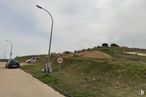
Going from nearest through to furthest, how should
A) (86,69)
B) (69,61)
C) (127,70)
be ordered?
(127,70) < (86,69) < (69,61)

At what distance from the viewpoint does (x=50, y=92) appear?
23.7 m

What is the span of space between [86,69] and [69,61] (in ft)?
40.1

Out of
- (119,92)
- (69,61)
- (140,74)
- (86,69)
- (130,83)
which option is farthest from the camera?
(69,61)

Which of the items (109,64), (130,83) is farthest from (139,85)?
(109,64)

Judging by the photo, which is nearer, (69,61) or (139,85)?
(139,85)

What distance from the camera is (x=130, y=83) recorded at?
28266 mm

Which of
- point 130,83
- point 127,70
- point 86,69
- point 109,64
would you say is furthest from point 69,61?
point 130,83

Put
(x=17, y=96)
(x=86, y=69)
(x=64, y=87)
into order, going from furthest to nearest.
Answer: (x=86, y=69) → (x=64, y=87) → (x=17, y=96)

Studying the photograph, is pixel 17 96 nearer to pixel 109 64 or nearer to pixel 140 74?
pixel 140 74

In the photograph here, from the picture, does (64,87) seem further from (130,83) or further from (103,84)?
(130,83)

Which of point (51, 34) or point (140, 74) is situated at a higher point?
point (51, 34)

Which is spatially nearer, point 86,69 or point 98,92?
point 98,92

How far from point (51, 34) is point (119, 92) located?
1765 centimetres

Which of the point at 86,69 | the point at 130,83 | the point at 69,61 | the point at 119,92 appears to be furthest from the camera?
the point at 69,61
